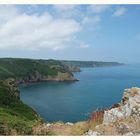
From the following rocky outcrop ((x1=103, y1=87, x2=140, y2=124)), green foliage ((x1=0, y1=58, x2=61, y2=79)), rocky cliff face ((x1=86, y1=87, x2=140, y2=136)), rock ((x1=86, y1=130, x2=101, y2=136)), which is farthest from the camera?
green foliage ((x1=0, y1=58, x2=61, y2=79))

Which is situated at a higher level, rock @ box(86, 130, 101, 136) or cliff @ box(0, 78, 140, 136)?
cliff @ box(0, 78, 140, 136)

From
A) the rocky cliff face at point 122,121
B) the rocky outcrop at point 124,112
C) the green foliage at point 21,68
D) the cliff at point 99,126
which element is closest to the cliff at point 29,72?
the green foliage at point 21,68

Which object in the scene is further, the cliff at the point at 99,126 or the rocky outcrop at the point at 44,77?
the rocky outcrop at the point at 44,77

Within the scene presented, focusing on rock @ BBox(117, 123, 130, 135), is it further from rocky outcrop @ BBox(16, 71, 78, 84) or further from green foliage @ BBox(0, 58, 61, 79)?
rocky outcrop @ BBox(16, 71, 78, 84)

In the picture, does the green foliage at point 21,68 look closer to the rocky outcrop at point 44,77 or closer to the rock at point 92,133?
the rocky outcrop at point 44,77

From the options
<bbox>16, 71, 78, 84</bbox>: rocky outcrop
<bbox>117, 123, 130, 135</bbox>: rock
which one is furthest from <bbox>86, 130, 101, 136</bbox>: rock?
<bbox>16, 71, 78, 84</bbox>: rocky outcrop

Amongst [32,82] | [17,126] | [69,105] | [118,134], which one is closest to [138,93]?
[118,134]

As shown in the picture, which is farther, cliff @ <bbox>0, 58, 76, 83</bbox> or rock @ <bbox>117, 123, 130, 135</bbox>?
cliff @ <bbox>0, 58, 76, 83</bbox>

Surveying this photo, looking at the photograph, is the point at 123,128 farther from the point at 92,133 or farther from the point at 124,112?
the point at 124,112

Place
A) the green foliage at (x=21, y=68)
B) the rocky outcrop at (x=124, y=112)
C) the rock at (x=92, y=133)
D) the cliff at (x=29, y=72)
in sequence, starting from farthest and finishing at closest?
the green foliage at (x=21, y=68) → the cliff at (x=29, y=72) → the rocky outcrop at (x=124, y=112) → the rock at (x=92, y=133)
